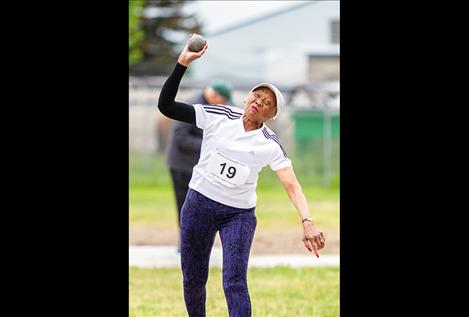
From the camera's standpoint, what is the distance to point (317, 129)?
2405cm

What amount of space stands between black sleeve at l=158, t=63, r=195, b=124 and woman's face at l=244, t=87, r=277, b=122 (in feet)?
1.24

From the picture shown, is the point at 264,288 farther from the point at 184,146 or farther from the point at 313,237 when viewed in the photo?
the point at 313,237

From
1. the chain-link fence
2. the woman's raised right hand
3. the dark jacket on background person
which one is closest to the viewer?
the woman's raised right hand

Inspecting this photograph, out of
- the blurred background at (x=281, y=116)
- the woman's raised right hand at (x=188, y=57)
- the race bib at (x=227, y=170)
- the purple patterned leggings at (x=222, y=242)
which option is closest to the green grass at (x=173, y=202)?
the blurred background at (x=281, y=116)

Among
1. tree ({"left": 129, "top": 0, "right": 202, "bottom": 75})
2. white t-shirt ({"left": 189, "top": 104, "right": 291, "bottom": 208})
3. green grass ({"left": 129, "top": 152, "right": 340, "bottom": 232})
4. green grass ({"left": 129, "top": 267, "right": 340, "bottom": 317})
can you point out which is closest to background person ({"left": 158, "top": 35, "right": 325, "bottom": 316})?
white t-shirt ({"left": 189, "top": 104, "right": 291, "bottom": 208})

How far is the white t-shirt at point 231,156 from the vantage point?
17.7ft

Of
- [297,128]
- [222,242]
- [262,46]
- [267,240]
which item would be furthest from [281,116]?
[222,242]

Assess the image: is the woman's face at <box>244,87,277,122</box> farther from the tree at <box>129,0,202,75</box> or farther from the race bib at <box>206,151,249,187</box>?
the tree at <box>129,0,202,75</box>

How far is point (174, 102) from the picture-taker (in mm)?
5418

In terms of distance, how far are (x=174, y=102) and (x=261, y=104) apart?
21.1 inches

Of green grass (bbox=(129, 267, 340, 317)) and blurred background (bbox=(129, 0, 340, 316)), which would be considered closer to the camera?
green grass (bbox=(129, 267, 340, 317))

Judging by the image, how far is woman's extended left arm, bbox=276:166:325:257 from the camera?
5277mm
